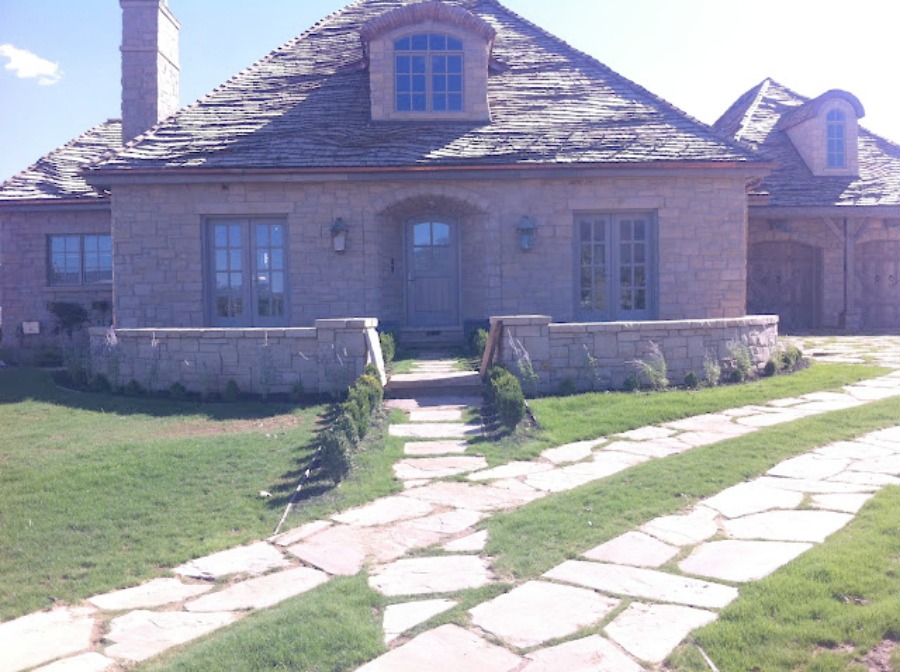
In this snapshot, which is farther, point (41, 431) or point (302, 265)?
point (302, 265)

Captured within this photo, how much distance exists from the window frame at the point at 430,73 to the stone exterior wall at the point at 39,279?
739cm

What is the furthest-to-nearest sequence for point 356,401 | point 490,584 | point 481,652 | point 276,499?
point 356,401 < point 276,499 < point 490,584 < point 481,652

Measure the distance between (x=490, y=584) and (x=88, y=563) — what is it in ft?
8.10

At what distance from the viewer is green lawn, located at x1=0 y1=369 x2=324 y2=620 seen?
4.66 meters

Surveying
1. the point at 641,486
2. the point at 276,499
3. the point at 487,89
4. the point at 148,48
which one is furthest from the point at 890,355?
the point at 148,48

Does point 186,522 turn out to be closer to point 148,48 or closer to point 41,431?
point 41,431

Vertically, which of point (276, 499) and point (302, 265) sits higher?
point (302, 265)

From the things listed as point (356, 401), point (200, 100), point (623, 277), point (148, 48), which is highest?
point (148, 48)

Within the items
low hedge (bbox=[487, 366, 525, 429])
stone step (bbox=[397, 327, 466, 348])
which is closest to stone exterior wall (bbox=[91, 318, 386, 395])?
low hedge (bbox=[487, 366, 525, 429])

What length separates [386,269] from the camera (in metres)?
13.6

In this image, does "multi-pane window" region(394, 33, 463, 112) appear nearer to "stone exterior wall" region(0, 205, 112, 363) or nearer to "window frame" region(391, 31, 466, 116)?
"window frame" region(391, 31, 466, 116)

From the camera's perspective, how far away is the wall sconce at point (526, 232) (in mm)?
13047

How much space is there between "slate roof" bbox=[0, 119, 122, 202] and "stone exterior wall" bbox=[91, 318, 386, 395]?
726 cm

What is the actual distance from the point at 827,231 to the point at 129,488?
1795cm
